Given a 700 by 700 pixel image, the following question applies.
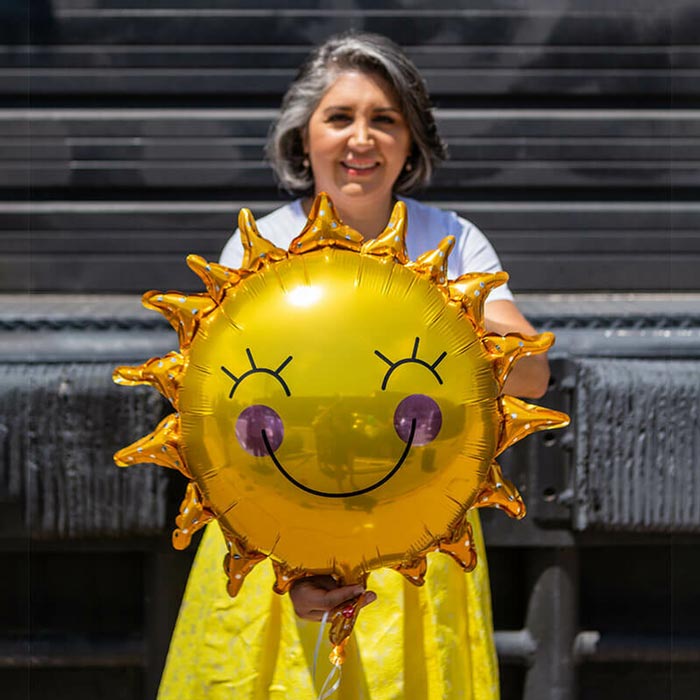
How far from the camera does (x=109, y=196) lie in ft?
8.50

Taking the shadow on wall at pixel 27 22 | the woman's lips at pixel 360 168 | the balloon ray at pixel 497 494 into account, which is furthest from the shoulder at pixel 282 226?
the shadow on wall at pixel 27 22

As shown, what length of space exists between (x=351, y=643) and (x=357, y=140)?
0.75 m

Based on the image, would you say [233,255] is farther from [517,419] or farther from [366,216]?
[517,419]

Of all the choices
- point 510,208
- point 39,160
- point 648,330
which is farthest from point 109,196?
point 648,330

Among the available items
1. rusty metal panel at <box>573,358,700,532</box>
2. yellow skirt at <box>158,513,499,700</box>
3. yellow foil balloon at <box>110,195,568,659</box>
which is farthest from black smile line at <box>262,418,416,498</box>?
rusty metal panel at <box>573,358,700,532</box>

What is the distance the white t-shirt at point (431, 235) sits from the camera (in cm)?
161

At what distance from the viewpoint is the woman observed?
1.48 meters

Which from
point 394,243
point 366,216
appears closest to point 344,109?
point 366,216

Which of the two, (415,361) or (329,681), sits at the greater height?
(415,361)

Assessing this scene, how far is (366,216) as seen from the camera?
1.59 m

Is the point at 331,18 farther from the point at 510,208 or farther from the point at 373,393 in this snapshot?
the point at 373,393

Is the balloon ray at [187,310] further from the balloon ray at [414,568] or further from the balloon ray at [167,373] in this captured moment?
the balloon ray at [414,568]

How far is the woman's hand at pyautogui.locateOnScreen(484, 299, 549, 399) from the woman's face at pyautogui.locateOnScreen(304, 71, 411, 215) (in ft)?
0.84

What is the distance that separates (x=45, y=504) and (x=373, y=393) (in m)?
1.04
